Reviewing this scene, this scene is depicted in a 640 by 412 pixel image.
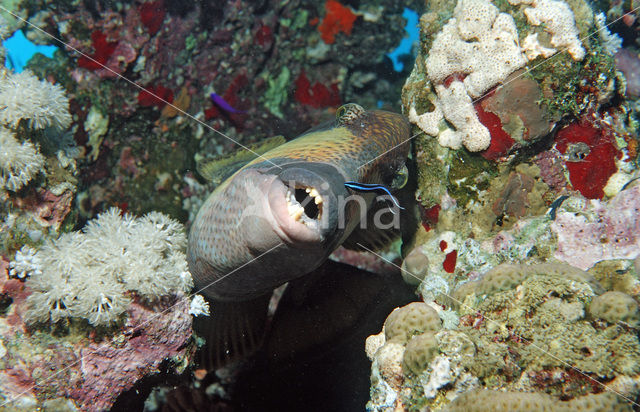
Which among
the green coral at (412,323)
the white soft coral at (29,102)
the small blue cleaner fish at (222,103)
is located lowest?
the green coral at (412,323)

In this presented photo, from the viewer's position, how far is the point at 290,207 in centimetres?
221

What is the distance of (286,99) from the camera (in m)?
6.70

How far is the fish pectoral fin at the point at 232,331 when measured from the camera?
398 centimetres

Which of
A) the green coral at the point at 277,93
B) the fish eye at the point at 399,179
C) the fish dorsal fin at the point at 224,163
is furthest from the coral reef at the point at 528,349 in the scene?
the green coral at the point at 277,93

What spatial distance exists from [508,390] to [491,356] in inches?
8.6

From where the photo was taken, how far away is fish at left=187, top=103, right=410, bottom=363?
2.24 metres

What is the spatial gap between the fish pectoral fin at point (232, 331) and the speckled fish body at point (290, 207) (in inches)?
12.9

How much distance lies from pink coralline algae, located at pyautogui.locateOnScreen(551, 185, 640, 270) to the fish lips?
2475 mm

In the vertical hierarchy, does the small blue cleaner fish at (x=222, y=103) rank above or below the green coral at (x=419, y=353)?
above

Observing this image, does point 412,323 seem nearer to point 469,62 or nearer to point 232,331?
point 232,331

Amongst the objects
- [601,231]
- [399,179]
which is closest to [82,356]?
[399,179]

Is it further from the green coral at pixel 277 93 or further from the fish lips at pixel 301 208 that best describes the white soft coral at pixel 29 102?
the green coral at pixel 277 93

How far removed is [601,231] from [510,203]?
2.70ft

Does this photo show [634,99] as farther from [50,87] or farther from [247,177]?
[50,87]
